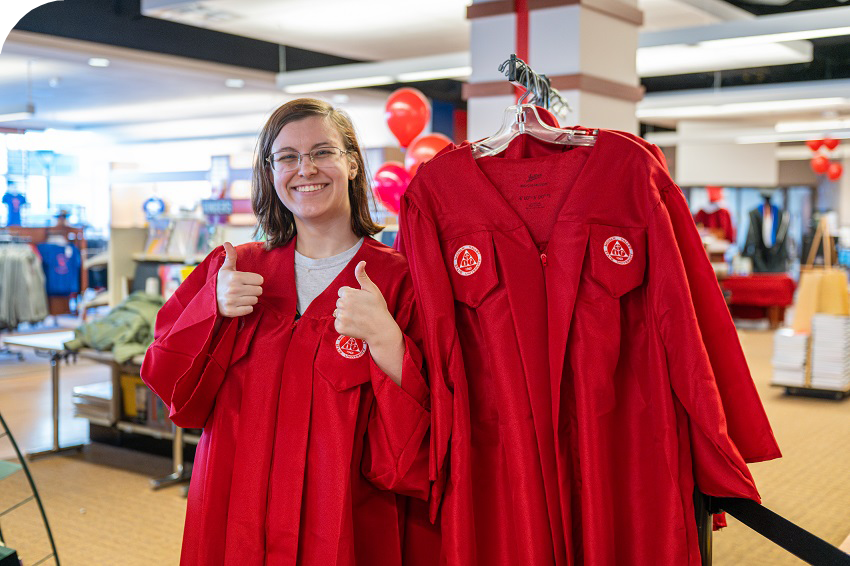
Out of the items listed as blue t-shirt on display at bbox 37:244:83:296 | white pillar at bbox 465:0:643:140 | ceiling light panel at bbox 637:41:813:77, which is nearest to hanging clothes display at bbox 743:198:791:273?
ceiling light panel at bbox 637:41:813:77

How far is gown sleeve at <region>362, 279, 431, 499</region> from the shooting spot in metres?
1.67

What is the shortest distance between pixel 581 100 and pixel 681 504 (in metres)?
2.89

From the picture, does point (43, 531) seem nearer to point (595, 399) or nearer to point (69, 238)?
point (595, 399)

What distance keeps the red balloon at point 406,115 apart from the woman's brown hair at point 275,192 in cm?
483

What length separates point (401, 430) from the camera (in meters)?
1.67

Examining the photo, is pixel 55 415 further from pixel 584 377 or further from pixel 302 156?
pixel 584 377

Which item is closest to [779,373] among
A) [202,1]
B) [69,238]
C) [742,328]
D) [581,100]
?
[581,100]

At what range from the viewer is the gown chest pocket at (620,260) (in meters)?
1.71

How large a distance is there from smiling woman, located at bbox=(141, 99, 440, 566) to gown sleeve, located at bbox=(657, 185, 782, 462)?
59 cm

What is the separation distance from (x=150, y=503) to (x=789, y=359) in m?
5.73

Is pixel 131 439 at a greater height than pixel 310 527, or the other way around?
pixel 310 527

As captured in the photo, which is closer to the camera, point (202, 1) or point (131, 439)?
point (131, 439)

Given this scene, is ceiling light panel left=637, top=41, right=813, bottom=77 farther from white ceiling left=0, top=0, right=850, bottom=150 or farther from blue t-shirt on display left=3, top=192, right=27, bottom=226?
blue t-shirt on display left=3, top=192, right=27, bottom=226

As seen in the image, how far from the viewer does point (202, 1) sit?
7.32 m
